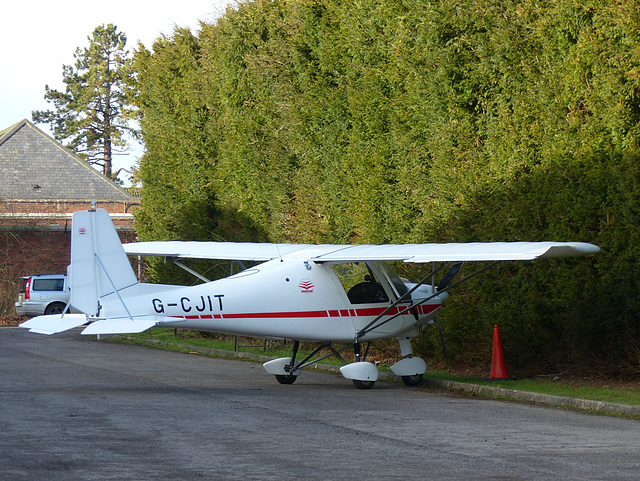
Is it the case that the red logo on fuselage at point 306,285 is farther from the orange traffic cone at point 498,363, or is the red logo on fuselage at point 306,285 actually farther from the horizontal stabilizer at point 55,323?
the horizontal stabilizer at point 55,323

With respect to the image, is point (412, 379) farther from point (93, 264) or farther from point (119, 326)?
point (93, 264)

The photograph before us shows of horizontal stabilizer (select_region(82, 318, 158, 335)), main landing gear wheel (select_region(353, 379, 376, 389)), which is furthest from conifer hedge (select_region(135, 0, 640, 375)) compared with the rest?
horizontal stabilizer (select_region(82, 318, 158, 335))

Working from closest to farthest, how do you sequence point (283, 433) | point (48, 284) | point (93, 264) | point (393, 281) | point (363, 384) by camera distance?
point (283, 433) → point (93, 264) → point (363, 384) → point (393, 281) → point (48, 284)

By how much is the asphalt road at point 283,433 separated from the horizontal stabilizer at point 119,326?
914 millimetres

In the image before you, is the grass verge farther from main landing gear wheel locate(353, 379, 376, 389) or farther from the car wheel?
the car wheel

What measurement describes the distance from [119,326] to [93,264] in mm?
1177

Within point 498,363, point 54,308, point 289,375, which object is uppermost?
point 54,308

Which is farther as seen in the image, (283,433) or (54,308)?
(54,308)

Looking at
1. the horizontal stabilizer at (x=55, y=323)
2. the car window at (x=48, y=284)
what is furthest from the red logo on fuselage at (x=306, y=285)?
the car window at (x=48, y=284)

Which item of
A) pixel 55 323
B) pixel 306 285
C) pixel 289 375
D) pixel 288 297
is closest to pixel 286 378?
pixel 289 375

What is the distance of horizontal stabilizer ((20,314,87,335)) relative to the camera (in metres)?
12.6

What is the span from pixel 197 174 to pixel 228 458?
66.4 feet

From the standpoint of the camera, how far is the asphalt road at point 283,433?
738 cm

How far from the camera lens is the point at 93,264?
13125 millimetres
